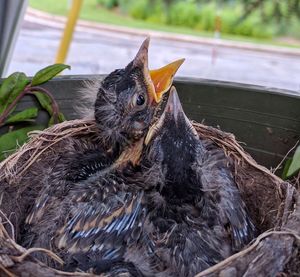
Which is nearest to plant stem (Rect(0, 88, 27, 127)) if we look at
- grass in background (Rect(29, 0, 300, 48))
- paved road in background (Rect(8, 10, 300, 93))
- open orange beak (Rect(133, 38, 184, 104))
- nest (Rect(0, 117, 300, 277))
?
nest (Rect(0, 117, 300, 277))

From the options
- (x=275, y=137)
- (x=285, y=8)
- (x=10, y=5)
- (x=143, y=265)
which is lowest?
(x=143, y=265)

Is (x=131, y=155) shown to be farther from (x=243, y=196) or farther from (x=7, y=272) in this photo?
(x=7, y=272)

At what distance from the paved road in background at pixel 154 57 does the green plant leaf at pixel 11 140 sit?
239 centimetres

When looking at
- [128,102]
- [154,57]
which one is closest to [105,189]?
[128,102]

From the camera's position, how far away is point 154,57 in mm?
4215

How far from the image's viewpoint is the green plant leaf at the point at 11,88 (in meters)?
1.04

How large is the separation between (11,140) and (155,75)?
31cm

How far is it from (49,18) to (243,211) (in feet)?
17.2

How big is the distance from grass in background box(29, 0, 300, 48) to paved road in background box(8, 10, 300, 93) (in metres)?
0.38

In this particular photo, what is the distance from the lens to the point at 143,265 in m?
0.72

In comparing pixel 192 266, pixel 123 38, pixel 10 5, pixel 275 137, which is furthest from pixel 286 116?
pixel 123 38

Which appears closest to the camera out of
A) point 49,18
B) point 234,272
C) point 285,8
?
point 234,272

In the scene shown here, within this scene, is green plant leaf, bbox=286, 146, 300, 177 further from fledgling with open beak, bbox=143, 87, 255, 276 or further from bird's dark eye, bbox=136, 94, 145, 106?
bird's dark eye, bbox=136, 94, 145, 106

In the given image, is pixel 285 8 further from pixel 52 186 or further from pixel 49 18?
pixel 49 18
